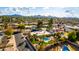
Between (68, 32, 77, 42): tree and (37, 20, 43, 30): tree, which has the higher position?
(37, 20, 43, 30): tree

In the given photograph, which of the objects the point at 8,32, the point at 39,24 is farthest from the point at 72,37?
the point at 8,32

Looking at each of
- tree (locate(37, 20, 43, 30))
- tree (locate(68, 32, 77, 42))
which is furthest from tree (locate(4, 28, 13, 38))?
tree (locate(68, 32, 77, 42))

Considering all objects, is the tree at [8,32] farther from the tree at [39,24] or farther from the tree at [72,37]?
the tree at [72,37]

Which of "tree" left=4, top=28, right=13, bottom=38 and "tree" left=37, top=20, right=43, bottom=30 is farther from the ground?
"tree" left=37, top=20, right=43, bottom=30

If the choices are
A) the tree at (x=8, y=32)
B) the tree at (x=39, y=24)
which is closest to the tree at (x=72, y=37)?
the tree at (x=39, y=24)

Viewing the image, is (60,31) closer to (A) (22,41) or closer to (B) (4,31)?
(A) (22,41)

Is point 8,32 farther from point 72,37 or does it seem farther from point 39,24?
point 72,37

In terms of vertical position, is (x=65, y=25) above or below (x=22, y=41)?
above

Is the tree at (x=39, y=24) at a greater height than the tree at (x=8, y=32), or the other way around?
the tree at (x=39, y=24)

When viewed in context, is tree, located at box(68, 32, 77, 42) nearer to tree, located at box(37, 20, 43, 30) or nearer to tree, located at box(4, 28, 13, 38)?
tree, located at box(37, 20, 43, 30)
